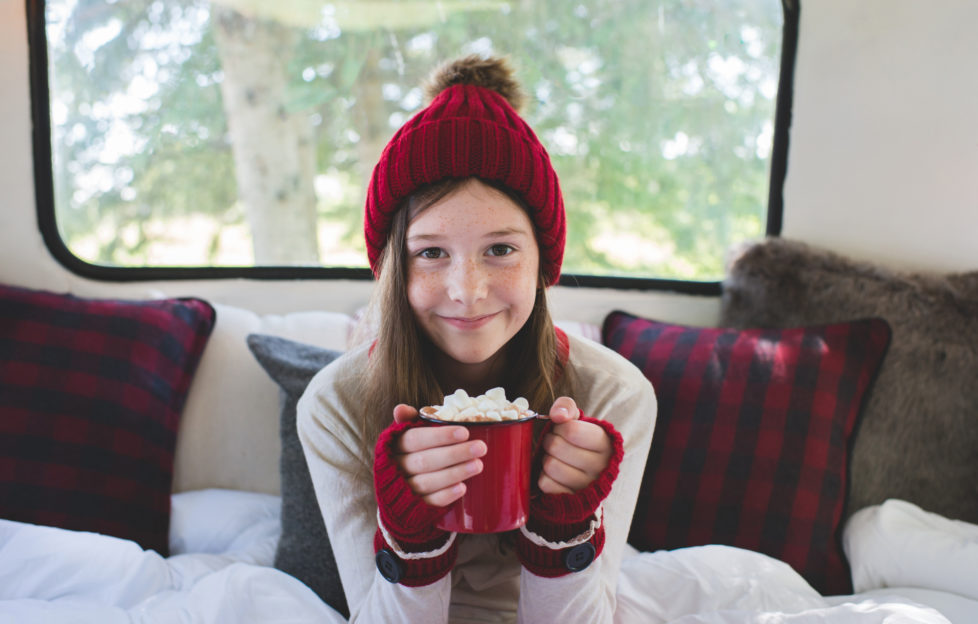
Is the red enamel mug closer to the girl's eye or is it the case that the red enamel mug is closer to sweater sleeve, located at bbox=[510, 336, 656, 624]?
sweater sleeve, located at bbox=[510, 336, 656, 624]

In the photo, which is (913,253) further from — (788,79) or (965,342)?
(788,79)

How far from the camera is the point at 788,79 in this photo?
6.91ft

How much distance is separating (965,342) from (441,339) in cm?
134

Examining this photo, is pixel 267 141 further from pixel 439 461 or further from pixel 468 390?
pixel 439 461

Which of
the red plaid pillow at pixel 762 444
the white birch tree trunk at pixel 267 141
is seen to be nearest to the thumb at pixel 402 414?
the red plaid pillow at pixel 762 444

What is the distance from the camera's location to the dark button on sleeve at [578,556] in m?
1.02

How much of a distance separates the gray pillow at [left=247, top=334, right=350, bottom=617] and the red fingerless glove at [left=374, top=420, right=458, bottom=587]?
1.69ft

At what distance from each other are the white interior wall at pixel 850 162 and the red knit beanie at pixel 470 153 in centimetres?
97

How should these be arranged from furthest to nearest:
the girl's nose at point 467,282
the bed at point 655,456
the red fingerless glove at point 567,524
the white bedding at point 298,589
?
the bed at point 655,456 → the white bedding at point 298,589 → the girl's nose at point 467,282 → the red fingerless glove at point 567,524

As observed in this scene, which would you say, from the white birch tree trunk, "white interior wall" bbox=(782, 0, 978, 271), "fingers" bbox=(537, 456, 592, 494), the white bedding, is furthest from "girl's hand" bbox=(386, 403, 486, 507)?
the white birch tree trunk

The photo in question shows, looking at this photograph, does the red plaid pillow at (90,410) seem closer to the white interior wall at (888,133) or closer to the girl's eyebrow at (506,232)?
the girl's eyebrow at (506,232)

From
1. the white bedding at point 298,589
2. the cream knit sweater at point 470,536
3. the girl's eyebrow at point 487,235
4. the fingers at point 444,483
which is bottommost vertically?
the white bedding at point 298,589

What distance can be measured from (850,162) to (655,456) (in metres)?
1.08

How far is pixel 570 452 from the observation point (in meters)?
0.96
